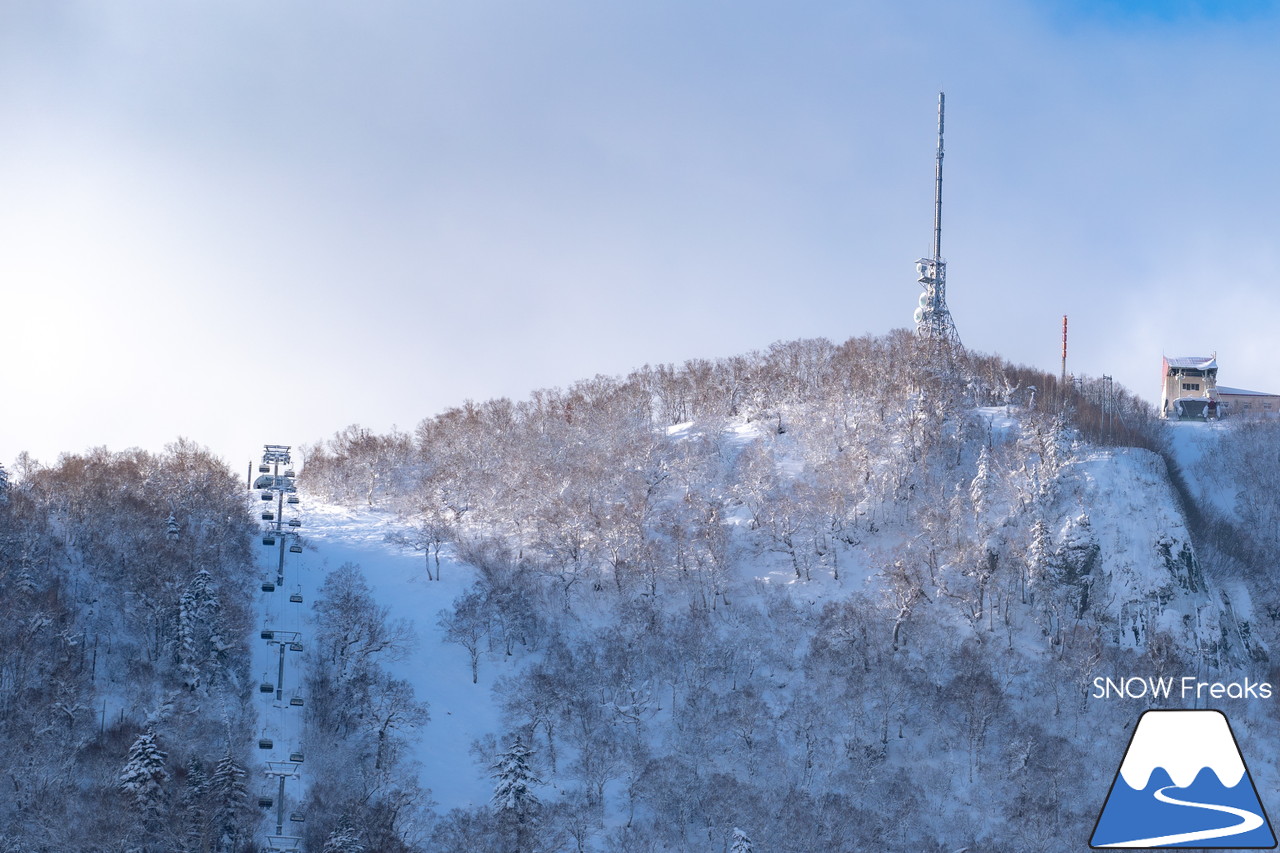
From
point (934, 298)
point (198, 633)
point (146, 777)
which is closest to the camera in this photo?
point (146, 777)

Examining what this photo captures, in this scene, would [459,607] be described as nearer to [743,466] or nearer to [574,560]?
[574,560]

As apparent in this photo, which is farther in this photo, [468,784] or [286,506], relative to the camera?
[286,506]

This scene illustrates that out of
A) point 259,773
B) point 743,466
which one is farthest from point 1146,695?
point 259,773

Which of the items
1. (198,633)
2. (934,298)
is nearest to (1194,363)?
(934,298)

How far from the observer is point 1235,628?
256 ft

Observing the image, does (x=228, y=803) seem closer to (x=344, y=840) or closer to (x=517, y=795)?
(x=344, y=840)

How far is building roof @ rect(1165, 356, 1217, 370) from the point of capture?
393 ft

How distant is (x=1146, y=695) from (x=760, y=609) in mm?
23591

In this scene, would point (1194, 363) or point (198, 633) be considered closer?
point (198, 633)

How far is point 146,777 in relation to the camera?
56094 mm

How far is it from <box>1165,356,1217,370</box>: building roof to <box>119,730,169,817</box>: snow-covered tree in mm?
100473

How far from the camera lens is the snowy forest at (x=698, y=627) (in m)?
61.9

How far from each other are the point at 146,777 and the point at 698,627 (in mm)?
34056

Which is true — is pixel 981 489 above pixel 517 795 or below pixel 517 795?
above
